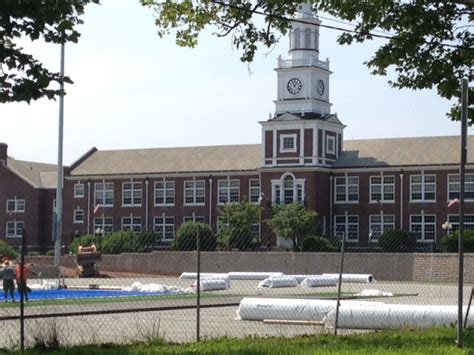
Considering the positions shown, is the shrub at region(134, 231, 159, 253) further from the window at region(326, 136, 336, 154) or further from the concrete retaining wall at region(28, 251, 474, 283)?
the window at region(326, 136, 336, 154)

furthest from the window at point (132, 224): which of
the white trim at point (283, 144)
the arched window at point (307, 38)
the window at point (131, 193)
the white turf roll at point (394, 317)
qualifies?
the white turf roll at point (394, 317)

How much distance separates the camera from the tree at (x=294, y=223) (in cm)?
7612

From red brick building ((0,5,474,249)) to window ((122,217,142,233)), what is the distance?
0.09m

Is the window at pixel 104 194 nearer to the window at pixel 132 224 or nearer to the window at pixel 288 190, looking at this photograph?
the window at pixel 132 224

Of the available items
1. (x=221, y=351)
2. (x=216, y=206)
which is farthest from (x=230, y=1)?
→ (x=216, y=206)

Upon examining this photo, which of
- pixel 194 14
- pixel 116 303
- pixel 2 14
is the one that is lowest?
pixel 116 303

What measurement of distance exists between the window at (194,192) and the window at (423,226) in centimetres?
1854

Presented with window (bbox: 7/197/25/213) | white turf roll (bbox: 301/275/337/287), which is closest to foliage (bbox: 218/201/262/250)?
window (bbox: 7/197/25/213)

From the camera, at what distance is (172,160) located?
89938mm

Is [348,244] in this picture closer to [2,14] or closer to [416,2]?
[416,2]

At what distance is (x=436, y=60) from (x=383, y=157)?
6150 cm

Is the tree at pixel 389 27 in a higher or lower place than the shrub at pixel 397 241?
higher

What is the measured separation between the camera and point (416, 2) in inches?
753

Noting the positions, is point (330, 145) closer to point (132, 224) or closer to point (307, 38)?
point (307, 38)
